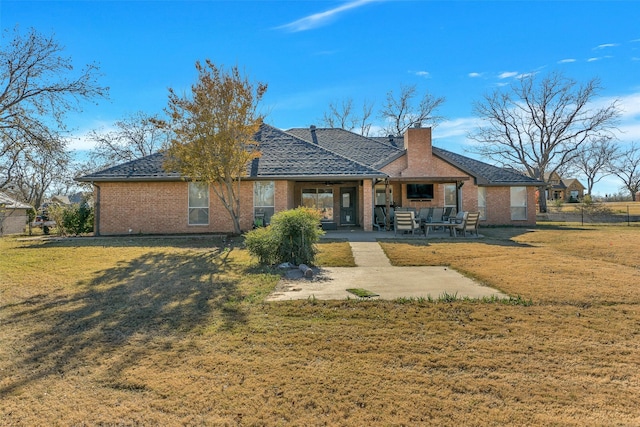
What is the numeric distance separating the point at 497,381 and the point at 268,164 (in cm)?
1520

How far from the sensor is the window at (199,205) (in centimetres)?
1677

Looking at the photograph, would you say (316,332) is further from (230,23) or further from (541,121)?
(541,121)

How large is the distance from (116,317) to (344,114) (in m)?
38.5

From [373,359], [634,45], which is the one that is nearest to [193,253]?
[373,359]

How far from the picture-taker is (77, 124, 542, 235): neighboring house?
16609mm

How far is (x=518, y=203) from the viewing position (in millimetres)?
21781

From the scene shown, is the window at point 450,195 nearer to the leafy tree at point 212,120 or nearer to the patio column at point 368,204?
the patio column at point 368,204

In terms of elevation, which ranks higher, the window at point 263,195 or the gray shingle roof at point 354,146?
the gray shingle roof at point 354,146

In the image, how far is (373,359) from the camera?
11.3 ft

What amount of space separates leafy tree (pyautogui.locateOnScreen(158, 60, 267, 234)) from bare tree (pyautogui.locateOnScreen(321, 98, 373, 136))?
27680mm

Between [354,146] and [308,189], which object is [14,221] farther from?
[354,146]

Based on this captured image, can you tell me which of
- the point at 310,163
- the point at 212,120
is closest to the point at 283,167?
the point at 310,163

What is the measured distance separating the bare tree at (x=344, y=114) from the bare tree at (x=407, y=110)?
197 centimetres

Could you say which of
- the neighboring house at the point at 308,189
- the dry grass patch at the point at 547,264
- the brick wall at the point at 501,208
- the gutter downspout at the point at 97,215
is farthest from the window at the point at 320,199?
the gutter downspout at the point at 97,215
